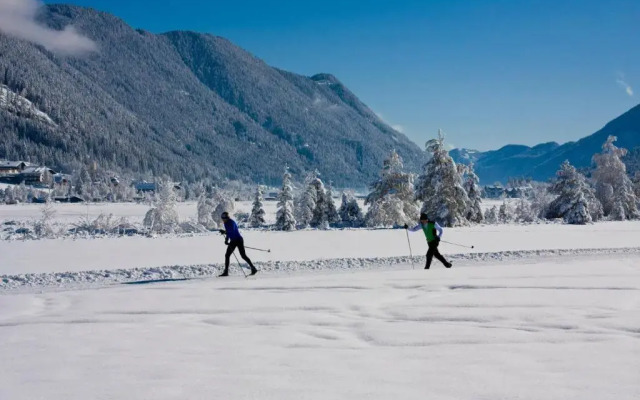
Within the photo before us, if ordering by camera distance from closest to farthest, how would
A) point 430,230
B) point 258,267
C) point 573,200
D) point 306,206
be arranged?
point 430,230 → point 258,267 → point 573,200 → point 306,206

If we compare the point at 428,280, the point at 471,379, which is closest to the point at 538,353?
the point at 471,379

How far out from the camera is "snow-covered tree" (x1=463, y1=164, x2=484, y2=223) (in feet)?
149

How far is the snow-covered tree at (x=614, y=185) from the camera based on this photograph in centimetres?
5116

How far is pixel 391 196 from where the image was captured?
151 ft

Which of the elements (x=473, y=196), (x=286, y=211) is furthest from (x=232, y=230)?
(x=473, y=196)

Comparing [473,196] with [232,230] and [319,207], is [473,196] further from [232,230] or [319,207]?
[232,230]

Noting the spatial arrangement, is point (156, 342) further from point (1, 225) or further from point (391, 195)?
point (1, 225)

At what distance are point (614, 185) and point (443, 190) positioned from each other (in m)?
25.1

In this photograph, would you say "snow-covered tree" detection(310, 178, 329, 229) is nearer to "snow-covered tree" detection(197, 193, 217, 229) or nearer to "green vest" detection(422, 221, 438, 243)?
"snow-covered tree" detection(197, 193, 217, 229)

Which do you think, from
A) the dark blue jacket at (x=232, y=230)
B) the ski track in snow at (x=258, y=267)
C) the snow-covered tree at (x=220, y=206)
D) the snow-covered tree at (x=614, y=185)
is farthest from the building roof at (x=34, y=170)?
the dark blue jacket at (x=232, y=230)

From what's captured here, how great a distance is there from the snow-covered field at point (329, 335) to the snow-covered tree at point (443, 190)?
83.4 ft

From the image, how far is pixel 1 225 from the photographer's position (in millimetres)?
49844

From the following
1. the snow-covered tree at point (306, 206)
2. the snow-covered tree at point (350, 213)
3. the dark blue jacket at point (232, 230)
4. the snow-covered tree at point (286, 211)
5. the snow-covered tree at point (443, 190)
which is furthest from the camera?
the snow-covered tree at point (350, 213)

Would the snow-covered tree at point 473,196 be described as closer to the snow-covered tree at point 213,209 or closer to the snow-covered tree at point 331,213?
the snow-covered tree at point 331,213
